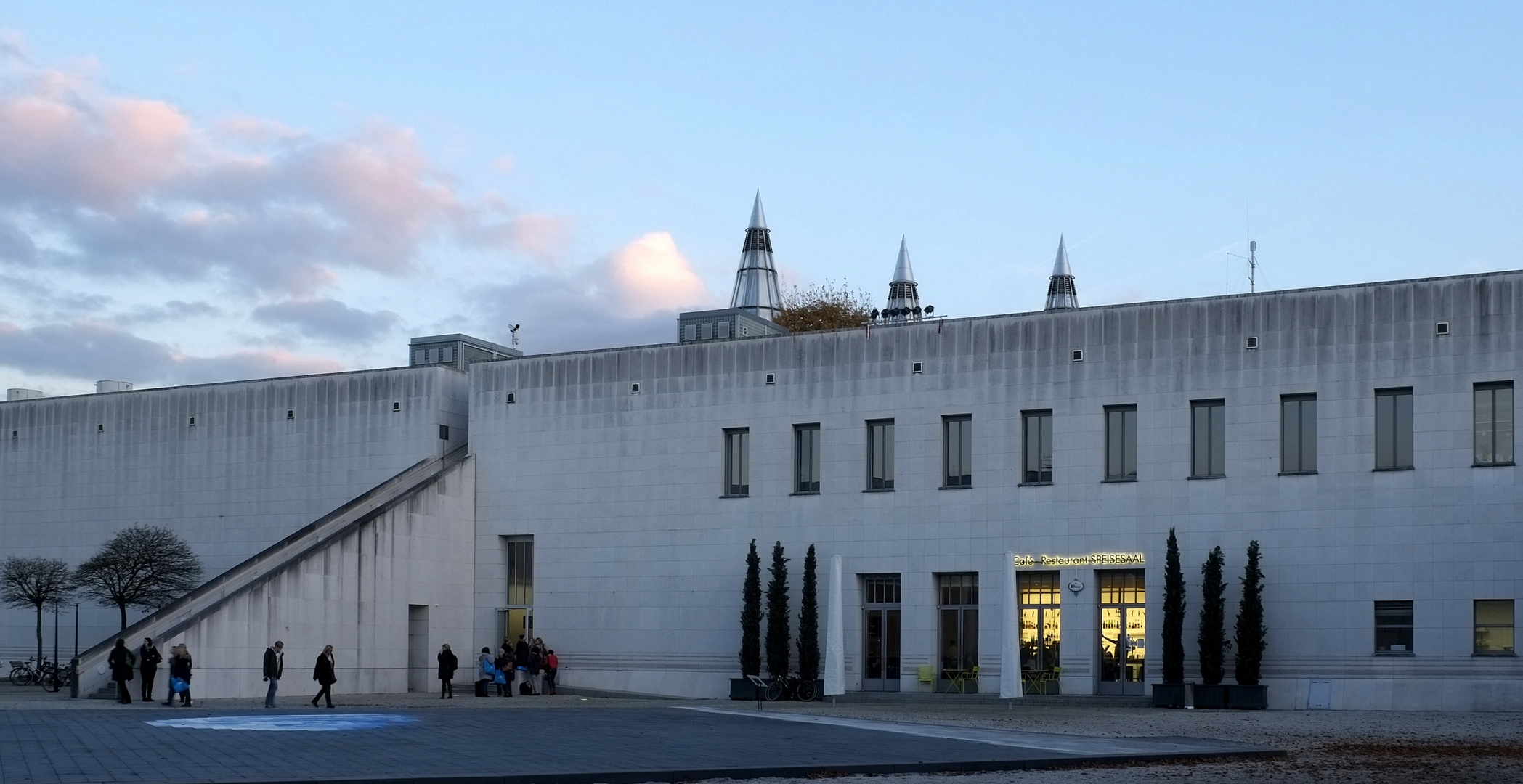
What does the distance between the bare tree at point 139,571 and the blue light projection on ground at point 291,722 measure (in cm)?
1673

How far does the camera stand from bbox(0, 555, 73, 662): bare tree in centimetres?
4659

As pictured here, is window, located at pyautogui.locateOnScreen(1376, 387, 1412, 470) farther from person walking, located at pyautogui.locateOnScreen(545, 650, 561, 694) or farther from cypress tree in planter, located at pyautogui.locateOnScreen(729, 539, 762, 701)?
person walking, located at pyautogui.locateOnScreen(545, 650, 561, 694)

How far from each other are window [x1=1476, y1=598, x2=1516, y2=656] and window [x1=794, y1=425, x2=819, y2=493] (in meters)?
15.9

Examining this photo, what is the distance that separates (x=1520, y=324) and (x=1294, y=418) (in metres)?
5.11

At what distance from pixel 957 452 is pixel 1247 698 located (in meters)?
9.30

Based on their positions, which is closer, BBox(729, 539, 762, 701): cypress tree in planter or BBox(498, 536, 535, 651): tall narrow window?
BBox(729, 539, 762, 701): cypress tree in planter

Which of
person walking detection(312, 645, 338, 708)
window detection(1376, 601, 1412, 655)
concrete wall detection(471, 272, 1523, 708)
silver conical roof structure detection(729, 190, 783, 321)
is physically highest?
silver conical roof structure detection(729, 190, 783, 321)

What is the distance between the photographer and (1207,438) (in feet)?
127

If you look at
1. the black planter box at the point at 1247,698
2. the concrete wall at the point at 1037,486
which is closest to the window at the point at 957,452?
the concrete wall at the point at 1037,486

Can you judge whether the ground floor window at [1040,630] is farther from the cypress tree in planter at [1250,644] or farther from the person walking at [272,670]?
the person walking at [272,670]

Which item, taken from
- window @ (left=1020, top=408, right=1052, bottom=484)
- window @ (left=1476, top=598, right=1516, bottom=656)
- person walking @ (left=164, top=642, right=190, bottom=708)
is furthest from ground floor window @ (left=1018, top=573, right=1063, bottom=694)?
person walking @ (left=164, top=642, right=190, bottom=708)

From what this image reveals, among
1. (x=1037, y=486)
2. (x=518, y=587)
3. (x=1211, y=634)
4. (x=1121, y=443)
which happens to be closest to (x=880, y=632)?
Result: (x=1037, y=486)

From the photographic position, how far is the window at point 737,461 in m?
44.2

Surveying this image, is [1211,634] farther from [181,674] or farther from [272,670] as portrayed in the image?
[181,674]
